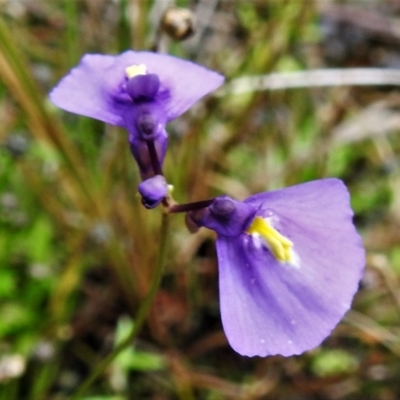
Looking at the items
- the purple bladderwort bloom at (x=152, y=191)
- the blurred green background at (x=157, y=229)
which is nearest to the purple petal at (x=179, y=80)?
the purple bladderwort bloom at (x=152, y=191)

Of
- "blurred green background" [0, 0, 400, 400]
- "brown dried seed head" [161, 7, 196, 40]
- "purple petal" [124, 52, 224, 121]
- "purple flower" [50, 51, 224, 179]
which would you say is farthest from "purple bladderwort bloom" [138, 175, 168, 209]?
"blurred green background" [0, 0, 400, 400]

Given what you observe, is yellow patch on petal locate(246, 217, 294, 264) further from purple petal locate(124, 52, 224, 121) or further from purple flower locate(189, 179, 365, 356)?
purple petal locate(124, 52, 224, 121)

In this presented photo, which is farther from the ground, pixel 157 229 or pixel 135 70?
pixel 135 70

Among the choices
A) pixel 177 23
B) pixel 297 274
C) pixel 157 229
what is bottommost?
pixel 157 229

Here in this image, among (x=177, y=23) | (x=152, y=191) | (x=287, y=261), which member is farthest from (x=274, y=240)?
(x=177, y=23)

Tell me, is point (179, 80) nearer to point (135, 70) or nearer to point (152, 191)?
point (135, 70)

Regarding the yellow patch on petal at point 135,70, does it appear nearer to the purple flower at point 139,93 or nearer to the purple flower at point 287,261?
the purple flower at point 139,93
